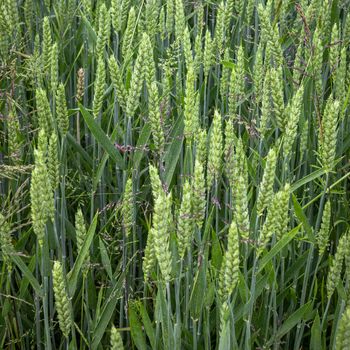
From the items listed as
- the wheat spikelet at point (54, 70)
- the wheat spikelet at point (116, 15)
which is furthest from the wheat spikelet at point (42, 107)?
the wheat spikelet at point (116, 15)

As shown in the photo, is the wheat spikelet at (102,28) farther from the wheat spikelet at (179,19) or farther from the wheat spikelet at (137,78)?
the wheat spikelet at (137,78)

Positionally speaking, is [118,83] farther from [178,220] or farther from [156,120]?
[178,220]

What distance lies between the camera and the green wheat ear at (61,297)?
2.97ft

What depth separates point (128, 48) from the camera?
4.50 ft

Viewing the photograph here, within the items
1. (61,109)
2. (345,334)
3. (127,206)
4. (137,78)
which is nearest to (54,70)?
(61,109)

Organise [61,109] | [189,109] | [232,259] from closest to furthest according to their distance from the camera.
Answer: [232,259] → [189,109] → [61,109]

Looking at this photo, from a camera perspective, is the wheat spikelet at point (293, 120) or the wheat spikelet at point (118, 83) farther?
the wheat spikelet at point (118, 83)

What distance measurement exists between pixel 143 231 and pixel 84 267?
0.36 metres

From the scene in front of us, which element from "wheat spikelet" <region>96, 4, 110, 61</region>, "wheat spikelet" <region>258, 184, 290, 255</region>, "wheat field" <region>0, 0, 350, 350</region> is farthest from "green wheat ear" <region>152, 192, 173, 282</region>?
"wheat spikelet" <region>96, 4, 110, 61</region>

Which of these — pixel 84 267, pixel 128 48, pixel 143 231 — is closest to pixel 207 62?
pixel 128 48

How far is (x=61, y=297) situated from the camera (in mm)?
917

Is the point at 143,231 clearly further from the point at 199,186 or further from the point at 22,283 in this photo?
the point at 199,186

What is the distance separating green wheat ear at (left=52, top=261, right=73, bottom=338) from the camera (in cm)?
90

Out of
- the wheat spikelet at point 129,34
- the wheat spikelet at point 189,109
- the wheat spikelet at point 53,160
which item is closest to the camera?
the wheat spikelet at point 189,109
